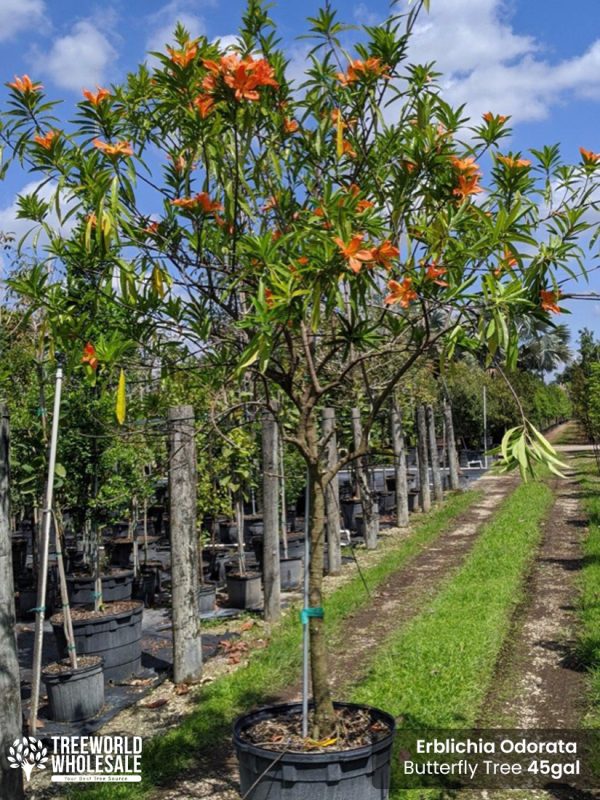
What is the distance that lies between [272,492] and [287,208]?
4.79 m

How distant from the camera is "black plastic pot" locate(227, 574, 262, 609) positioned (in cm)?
852

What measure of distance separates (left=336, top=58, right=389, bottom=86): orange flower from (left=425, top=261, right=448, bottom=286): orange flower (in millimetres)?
893

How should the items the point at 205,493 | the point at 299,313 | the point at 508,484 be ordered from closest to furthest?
the point at 299,313 < the point at 205,493 < the point at 508,484

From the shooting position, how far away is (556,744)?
4.43 meters

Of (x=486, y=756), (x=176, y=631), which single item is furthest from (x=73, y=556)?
(x=486, y=756)

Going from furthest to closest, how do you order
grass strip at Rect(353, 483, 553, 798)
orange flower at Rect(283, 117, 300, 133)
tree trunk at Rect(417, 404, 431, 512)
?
tree trunk at Rect(417, 404, 431, 512)
grass strip at Rect(353, 483, 553, 798)
orange flower at Rect(283, 117, 300, 133)

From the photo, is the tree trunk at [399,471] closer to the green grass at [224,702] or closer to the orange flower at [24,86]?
the green grass at [224,702]

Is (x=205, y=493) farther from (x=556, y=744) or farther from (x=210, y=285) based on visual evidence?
(x=210, y=285)

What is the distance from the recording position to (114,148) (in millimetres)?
2779

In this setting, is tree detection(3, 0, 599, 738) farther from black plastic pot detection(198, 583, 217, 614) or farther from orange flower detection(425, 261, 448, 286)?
black plastic pot detection(198, 583, 217, 614)


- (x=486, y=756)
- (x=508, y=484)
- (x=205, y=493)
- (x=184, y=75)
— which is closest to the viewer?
(x=184, y=75)

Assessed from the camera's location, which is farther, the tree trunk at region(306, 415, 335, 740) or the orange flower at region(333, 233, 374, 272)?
the tree trunk at region(306, 415, 335, 740)

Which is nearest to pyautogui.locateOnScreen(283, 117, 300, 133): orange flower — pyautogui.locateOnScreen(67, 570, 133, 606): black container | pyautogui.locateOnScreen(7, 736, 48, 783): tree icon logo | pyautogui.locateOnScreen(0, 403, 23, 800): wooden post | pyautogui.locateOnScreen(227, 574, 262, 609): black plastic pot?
pyautogui.locateOnScreen(0, 403, 23, 800): wooden post

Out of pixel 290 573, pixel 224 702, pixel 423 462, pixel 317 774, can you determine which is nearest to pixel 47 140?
pixel 317 774
